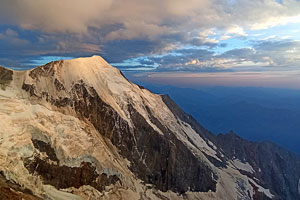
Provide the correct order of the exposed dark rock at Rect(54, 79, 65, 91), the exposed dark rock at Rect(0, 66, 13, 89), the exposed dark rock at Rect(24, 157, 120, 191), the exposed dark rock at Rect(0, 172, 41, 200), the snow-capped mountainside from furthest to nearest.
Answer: the exposed dark rock at Rect(54, 79, 65, 91)
the exposed dark rock at Rect(0, 66, 13, 89)
the snow-capped mountainside
the exposed dark rock at Rect(24, 157, 120, 191)
the exposed dark rock at Rect(0, 172, 41, 200)

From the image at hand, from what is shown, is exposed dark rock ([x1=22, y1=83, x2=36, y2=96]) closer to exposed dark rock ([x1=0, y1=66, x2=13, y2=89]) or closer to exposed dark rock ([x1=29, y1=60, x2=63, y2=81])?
exposed dark rock ([x1=29, y1=60, x2=63, y2=81])

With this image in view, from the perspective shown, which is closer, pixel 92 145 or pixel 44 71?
pixel 92 145

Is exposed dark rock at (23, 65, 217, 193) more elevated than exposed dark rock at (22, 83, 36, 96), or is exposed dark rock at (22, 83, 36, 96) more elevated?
exposed dark rock at (22, 83, 36, 96)

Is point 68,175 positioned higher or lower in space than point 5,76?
lower

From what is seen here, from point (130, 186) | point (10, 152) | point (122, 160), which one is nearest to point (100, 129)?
point (122, 160)

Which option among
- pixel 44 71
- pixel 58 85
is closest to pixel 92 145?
pixel 58 85

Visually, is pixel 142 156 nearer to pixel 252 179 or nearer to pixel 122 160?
pixel 122 160

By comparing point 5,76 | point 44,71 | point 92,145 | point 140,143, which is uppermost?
point 44,71

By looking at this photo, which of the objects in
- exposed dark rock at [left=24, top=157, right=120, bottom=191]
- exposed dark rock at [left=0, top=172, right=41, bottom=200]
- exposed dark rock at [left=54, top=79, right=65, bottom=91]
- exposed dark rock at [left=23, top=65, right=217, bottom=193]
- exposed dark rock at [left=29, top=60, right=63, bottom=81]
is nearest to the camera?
exposed dark rock at [left=0, top=172, right=41, bottom=200]

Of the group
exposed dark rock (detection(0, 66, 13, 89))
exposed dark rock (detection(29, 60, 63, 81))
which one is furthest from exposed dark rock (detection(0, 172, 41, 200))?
exposed dark rock (detection(29, 60, 63, 81))

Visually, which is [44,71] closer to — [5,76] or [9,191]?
[5,76]
